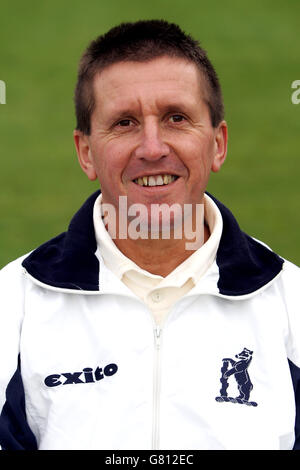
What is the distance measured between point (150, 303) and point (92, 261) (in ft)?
0.71

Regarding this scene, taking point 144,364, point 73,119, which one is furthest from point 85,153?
point 73,119

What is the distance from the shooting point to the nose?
2.70 meters

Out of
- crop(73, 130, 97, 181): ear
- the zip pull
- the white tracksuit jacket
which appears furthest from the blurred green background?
the zip pull

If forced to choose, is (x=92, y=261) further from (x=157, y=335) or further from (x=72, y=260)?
(x=157, y=335)

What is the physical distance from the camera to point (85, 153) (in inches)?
118

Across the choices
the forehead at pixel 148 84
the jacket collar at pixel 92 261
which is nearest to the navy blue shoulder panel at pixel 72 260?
the jacket collar at pixel 92 261

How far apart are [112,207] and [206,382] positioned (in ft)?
1.99

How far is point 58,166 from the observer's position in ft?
22.2

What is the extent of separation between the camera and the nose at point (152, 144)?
270 centimetres

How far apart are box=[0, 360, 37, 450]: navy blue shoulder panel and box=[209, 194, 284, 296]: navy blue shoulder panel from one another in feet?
2.16

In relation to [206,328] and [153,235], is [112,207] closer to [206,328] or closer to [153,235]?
[153,235]

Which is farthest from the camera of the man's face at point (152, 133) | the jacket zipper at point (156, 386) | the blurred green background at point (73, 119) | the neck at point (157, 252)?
the blurred green background at point (73, 119)

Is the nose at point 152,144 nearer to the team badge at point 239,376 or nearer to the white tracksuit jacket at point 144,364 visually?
the white tracksuit jacket at point 144,364

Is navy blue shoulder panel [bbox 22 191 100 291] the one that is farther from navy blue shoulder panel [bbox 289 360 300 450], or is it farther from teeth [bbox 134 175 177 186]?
navy blue shoulder panel [bbox 289 360 300 450]
